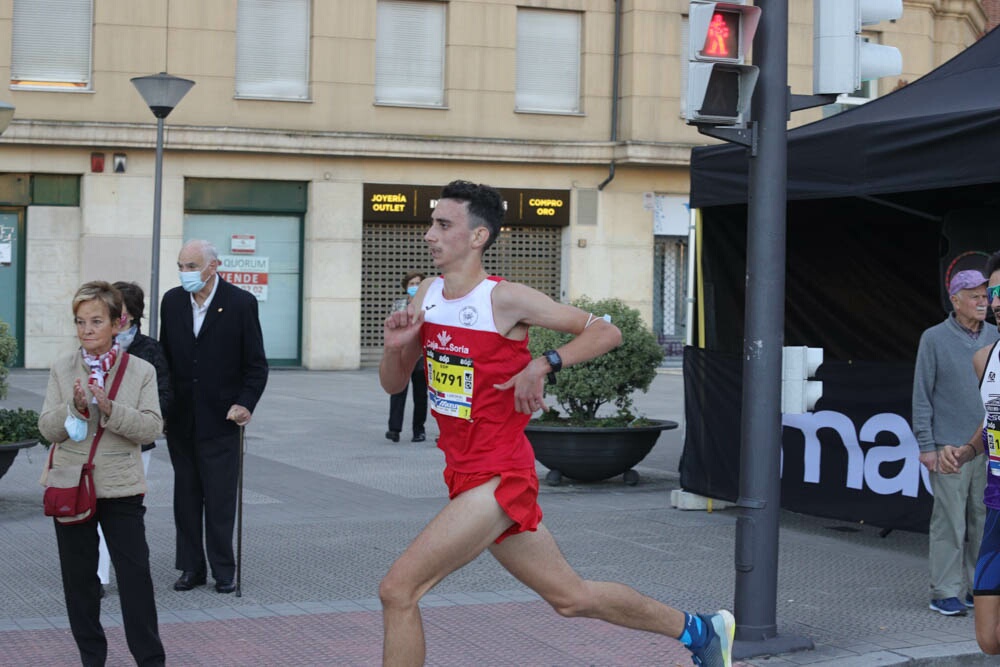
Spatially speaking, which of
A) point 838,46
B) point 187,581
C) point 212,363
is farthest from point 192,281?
point 838,46

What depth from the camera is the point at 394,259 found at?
28328 mm

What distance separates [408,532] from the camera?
9945mm

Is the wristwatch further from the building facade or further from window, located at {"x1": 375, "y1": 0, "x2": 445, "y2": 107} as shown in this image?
window, located at {"x1": 375, "y1": 0, "x2": 445, "y2": 107}

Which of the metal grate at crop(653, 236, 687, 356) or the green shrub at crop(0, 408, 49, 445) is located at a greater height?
the metal grate at crop(653, 236, 687, 356)

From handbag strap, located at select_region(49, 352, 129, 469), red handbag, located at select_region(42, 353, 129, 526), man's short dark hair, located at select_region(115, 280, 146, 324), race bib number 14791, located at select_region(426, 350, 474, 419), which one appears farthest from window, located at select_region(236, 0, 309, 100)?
race bib number 14791, located at select_region(426, 350, 474, 419)

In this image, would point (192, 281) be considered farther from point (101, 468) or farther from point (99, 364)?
point (101, 468)

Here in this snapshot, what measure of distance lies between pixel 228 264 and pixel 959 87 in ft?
63.6

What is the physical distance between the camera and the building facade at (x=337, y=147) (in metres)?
25.8

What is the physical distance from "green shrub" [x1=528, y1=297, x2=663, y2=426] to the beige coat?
225 inches

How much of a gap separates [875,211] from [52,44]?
1857 centimetres

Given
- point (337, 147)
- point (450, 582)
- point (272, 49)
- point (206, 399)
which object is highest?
point (272, 49)

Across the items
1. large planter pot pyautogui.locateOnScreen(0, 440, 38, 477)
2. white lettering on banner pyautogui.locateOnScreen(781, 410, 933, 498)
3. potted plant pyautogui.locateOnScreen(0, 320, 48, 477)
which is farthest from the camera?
potted plant pyautogui.locateOnScreen(0, 320, 48, 477)

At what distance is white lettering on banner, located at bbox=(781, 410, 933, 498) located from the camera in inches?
368

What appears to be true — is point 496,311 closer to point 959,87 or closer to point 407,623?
point 407,623
